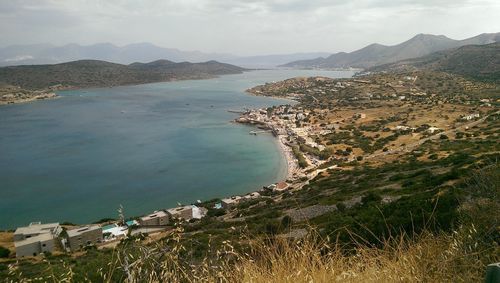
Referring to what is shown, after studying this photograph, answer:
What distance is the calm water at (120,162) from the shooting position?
29.0 metres

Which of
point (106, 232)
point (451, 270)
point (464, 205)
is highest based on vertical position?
point (451, 270)

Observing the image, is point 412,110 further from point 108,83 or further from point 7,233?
point 108,83

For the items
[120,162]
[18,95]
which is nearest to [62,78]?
[18,95]

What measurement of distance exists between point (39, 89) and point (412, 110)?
109 m

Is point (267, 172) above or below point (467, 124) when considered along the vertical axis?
below

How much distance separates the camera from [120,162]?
131ft

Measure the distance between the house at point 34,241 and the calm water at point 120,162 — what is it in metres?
7.17

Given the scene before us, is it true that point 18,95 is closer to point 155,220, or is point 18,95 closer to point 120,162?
point 120,162

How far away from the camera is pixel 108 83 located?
133750mm

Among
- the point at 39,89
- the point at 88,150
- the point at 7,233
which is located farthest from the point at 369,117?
the point at 39,89

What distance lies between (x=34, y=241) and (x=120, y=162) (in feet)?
77.0

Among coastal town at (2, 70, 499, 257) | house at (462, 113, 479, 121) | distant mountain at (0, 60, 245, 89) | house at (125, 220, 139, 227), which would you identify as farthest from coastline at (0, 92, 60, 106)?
house at (462, 113, 479, 121)

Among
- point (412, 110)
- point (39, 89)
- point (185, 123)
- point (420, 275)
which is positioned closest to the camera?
point (420, 275)

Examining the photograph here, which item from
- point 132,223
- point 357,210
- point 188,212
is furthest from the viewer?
point 188,212
